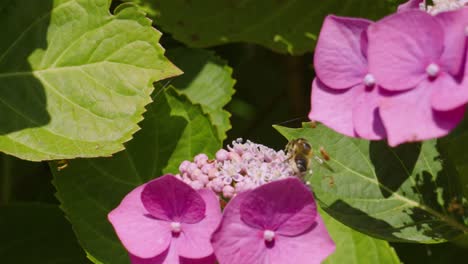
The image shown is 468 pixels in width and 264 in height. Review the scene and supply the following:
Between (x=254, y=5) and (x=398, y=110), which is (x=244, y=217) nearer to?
(x=398, y=110)

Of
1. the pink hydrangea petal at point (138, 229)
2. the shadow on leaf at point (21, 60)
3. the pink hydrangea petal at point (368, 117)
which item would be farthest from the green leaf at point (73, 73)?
the pink hydrangea petal at point (368, 117)

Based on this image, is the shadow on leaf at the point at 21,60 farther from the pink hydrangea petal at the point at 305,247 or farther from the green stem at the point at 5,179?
the pink hydrangea petal at the point at 305,247

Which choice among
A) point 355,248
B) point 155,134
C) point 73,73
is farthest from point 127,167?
point 355,248

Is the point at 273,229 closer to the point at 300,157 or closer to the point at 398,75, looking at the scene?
the point at 300,157

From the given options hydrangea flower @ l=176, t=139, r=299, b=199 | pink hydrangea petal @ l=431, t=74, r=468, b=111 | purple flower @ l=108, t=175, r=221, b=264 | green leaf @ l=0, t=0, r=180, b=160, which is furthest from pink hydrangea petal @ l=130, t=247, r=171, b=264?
pink hydrangea petal @ l=431, t=74, r=468, b=111

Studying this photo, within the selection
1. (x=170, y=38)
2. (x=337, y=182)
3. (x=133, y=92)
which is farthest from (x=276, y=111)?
(x=337, y=182)
